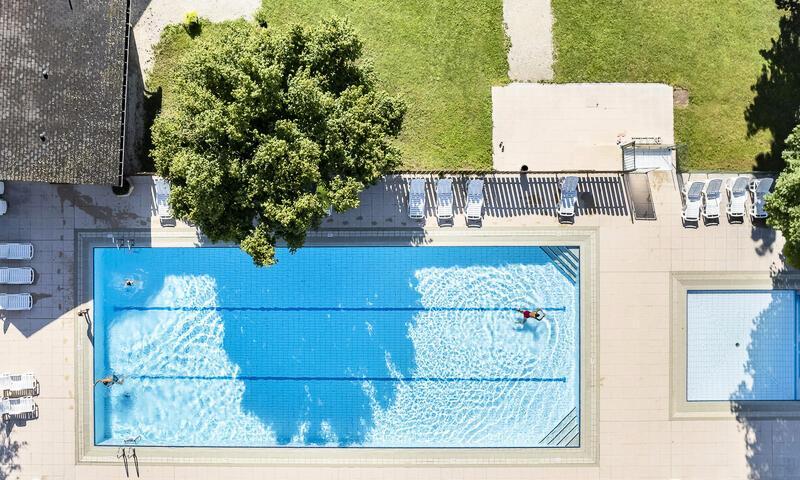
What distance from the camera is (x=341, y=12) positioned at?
1448 centimetres

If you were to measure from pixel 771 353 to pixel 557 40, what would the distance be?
10.4 meters

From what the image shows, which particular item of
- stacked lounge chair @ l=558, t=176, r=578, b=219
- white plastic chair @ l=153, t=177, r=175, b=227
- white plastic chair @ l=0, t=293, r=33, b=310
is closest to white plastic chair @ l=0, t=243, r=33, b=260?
white plastic chair @ l=0, t=293, r=33, b=310

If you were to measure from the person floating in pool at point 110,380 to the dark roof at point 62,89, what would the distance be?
534 centimetres

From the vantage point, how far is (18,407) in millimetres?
14266

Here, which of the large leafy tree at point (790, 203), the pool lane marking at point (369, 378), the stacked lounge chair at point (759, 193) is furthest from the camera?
the pool lane marking at point (369, 378)

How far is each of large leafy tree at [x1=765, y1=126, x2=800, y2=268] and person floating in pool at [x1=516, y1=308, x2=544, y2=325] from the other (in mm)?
5887

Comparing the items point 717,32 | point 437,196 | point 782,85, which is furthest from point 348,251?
point 782,85

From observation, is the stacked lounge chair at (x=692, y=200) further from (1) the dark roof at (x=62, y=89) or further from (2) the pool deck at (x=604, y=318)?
(1) the dark roof at (x=62, y=89)

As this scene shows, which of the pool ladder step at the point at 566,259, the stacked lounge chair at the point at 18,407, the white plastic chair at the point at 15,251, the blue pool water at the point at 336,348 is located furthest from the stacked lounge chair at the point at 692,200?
the stacked lounge chair at the point at 18,407


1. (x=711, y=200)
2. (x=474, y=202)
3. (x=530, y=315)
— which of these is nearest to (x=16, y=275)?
→ (x=474, y=202)

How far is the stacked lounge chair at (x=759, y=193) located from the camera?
13.9 m

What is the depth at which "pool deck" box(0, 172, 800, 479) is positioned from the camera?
14.2 meters

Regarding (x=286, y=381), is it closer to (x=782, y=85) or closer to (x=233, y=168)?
(x=233, y=168)

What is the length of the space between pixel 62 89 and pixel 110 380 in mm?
7564
